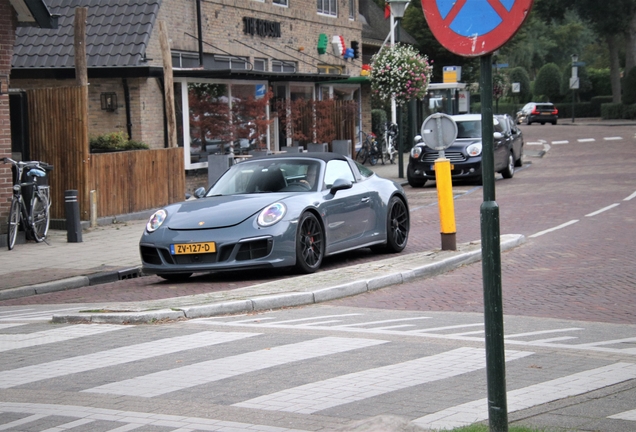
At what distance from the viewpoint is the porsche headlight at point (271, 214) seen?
11.3 meters

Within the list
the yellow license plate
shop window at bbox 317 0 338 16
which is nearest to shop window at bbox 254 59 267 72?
shop window at bbox 317 0 338 16

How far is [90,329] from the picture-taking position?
857 centimetres

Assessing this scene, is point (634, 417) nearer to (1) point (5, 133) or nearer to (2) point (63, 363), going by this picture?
(2) point (63, 363)

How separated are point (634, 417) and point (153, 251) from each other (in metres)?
7.31

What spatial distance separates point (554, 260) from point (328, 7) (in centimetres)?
2446

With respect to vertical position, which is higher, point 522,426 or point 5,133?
point 5,133

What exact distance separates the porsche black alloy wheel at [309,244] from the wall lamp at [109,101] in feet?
40.2

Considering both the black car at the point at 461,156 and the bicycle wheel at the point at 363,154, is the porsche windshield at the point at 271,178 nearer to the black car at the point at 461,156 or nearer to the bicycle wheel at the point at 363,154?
the black car at the point at 461,156

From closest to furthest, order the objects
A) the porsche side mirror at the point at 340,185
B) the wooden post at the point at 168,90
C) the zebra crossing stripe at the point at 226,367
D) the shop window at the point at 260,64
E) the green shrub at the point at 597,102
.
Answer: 1. the zebra crossing stripe at the point at 226,367
2. the porsche side mirror at the point at 340,185
3. the wooden post at the point at 168,90
4. the shop window at the point at 260,64
5. the green shrub at the point at 597,102

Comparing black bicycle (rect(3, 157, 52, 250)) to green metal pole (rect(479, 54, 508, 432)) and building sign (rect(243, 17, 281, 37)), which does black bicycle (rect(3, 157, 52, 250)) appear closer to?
green metal pole (rect(479, 54, 508, 432))

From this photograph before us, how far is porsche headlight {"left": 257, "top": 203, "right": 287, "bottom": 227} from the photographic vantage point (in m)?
11.3

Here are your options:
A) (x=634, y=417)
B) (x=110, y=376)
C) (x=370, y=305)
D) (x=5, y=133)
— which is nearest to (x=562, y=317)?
(x=370, y=305)

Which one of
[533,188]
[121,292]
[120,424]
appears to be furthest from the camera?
[533,188]

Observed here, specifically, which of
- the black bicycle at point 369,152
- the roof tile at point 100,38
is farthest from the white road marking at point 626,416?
the black bicycle at point 369,152
